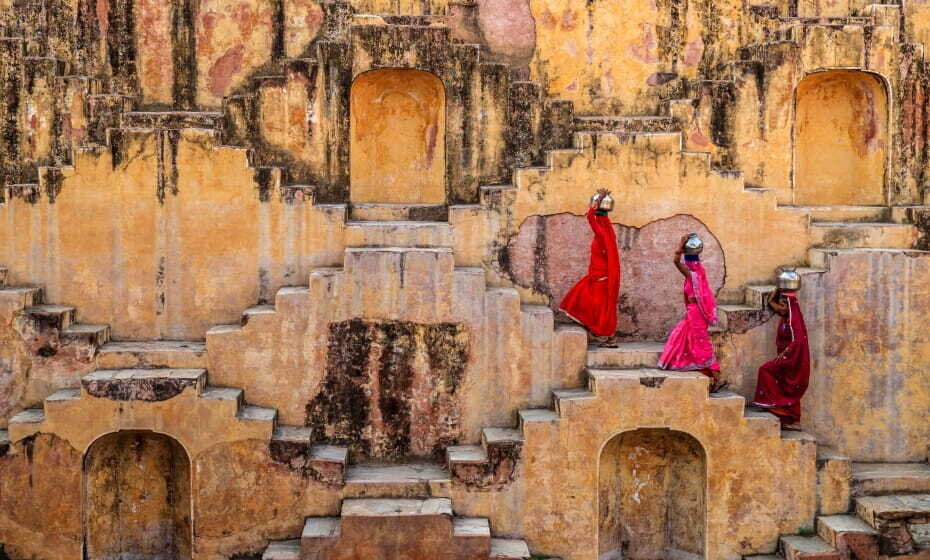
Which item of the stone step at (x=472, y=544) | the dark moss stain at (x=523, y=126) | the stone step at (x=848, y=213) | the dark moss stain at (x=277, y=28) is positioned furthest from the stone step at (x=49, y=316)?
the stone step at (x=848, y=213)

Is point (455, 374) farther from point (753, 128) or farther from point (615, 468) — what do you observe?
point (753, 128)

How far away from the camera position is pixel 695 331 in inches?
450

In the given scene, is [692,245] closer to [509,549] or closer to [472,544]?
[509,549]

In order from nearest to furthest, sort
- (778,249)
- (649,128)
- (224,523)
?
(224,523) → (778,249) → (649,128)

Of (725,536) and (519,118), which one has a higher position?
(519,118)

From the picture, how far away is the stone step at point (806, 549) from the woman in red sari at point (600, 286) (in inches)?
115

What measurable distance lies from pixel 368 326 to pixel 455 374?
3.76ft

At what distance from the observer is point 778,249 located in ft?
41.9

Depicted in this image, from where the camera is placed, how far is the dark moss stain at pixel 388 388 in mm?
11570

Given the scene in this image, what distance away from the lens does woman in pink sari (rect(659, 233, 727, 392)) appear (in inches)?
448

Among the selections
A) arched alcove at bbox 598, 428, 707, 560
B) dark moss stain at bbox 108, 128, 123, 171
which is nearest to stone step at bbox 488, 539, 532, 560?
arched alcove at bbox 598, 428, 707, 560

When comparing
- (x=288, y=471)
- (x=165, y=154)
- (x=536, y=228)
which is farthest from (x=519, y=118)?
(x=288, y=471)

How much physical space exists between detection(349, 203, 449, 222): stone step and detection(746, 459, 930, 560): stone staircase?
18.8 feet

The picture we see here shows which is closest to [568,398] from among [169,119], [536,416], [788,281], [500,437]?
[536,416]
